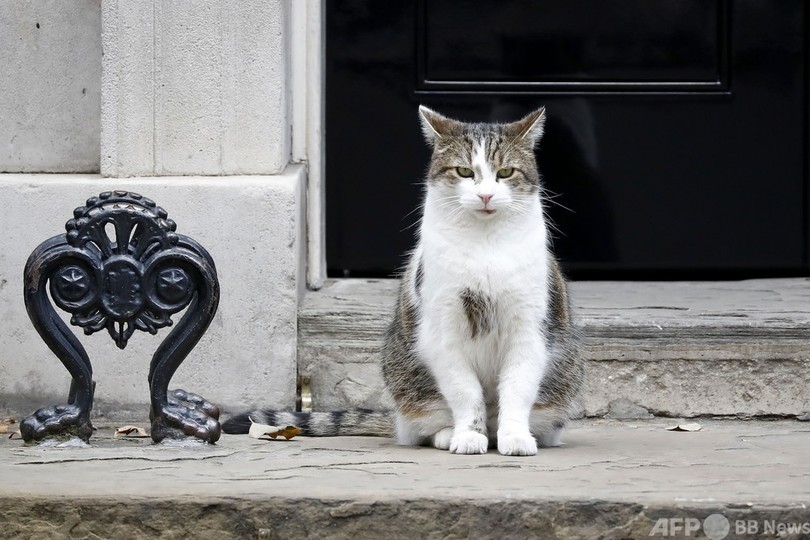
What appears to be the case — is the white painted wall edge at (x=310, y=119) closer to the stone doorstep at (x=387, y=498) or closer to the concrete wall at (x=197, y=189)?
the concrete wall at (x=197, y=189)

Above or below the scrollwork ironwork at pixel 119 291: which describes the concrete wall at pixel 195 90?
above

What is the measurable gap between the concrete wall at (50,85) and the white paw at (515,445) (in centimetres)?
205

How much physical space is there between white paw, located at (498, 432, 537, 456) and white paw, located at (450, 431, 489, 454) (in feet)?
0.17

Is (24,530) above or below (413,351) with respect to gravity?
below

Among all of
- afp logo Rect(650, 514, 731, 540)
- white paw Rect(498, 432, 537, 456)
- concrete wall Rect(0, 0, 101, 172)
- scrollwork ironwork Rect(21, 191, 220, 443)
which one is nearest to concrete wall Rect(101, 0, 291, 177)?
concrete wall Rect(0, 0, 101, 172)

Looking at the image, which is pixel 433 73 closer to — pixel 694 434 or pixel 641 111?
pixel 641 111

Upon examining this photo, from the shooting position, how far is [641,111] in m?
5.33

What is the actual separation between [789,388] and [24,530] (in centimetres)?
272

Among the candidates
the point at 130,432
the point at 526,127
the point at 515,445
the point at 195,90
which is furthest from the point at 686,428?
the point at 195,90

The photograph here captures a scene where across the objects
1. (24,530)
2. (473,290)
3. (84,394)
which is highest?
(473,290)

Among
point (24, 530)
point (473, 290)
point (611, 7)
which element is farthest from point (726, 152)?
point (24, 530)

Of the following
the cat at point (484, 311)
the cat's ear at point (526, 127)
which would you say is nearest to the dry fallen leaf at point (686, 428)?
the cat at point (484, 311)

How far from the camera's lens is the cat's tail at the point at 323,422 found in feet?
13.5

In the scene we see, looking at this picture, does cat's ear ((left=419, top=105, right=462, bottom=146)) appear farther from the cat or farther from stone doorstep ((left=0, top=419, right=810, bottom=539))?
stone doorstep ((left=0, top=419, right=810, bottom=539))
